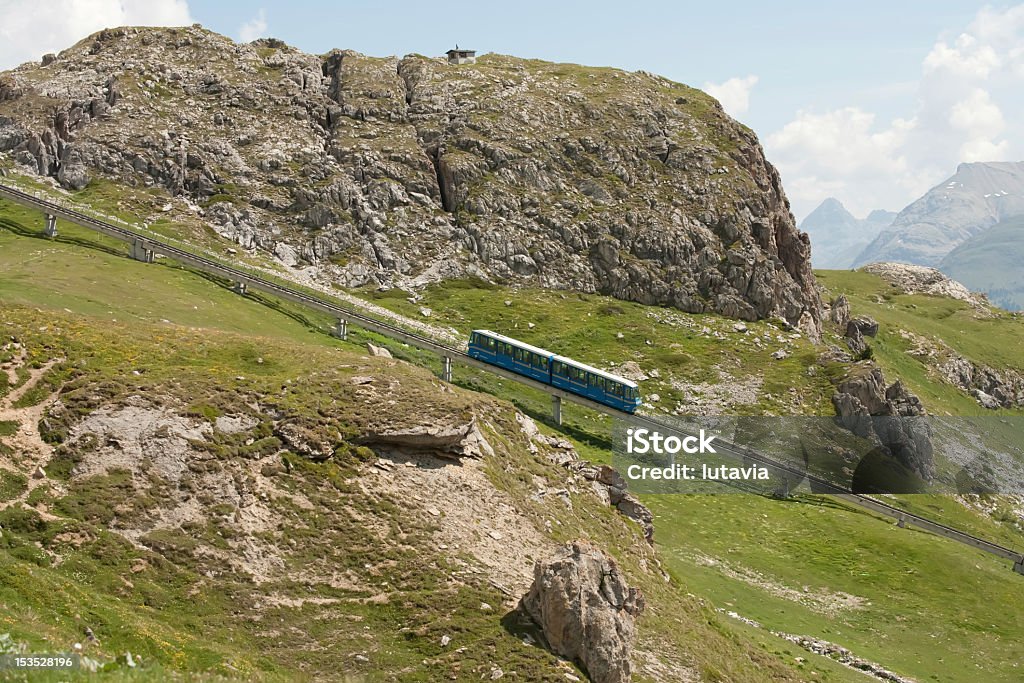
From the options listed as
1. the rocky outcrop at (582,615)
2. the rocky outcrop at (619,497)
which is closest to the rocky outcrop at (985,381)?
the rocky outcrop at (619,497)

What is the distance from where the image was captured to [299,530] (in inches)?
1404

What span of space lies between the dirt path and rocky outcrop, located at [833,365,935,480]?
8670 cm

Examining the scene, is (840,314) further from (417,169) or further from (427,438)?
(427,438)

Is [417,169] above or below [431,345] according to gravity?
above

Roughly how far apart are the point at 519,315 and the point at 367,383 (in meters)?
71.2

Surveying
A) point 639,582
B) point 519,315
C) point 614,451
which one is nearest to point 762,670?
point 639,582

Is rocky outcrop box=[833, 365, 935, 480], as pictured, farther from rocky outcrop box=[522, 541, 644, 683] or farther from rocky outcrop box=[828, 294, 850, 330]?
rocky outcrop box=[522, 541, 644, 683]

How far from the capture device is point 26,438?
35.3 metres

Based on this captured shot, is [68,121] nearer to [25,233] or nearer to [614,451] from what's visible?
[25,233]

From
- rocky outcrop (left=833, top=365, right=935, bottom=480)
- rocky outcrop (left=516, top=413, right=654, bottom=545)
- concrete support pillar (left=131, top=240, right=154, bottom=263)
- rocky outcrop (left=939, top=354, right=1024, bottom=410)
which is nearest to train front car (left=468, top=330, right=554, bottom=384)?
rocky outcrop (left=516, top=413, right=654, bottom=545)

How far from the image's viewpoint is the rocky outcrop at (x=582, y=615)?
1288 inches

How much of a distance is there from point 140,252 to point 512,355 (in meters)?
46.1

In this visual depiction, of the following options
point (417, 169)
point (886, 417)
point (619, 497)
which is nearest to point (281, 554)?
point (619, 497)

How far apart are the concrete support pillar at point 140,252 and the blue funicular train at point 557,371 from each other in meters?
40.0
